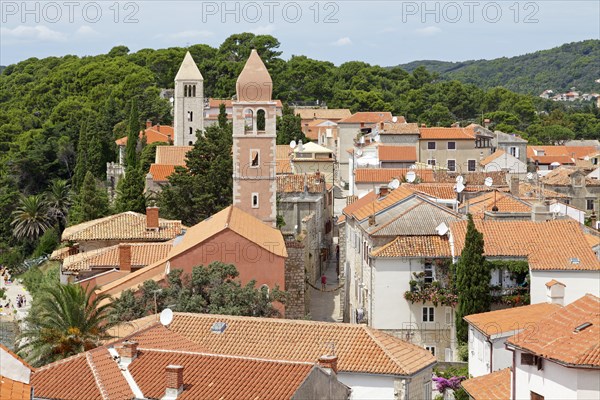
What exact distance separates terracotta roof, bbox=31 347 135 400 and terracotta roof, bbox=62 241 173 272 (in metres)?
16.9

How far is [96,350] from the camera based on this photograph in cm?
2284

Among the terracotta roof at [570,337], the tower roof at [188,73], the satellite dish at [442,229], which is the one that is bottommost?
the terracotta roof at [570,337]

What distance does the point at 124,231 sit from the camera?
44.1 meters

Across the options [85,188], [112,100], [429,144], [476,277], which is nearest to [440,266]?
[476,277]

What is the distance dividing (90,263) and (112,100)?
5417cm

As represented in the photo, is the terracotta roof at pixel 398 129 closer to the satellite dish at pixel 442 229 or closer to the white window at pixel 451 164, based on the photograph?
the white window at pixel 451 164

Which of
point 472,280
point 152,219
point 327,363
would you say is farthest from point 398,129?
point 327,363

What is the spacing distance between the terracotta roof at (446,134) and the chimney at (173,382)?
48.7m

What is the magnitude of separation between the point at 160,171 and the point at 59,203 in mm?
9009

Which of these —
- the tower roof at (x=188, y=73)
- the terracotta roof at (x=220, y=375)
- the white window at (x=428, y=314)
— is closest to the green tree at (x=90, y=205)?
the tower roof at (x=188, y=73)

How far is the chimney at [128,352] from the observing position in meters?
22.2

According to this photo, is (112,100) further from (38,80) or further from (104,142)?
(38,80)

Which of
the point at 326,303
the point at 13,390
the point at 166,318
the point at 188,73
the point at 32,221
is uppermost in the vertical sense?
the point at 188,73

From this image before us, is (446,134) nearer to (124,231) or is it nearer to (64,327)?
(124,231)
